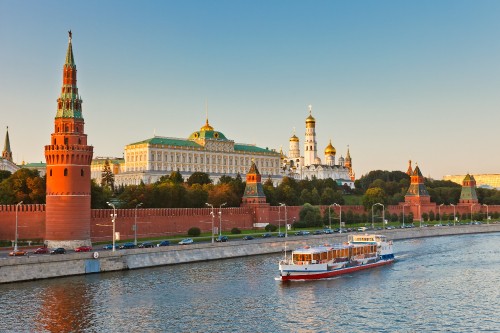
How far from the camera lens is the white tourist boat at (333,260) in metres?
48.9

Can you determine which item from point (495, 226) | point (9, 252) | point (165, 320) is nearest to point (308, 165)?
point (495, 226)

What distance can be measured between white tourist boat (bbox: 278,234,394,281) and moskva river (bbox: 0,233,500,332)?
100 cm

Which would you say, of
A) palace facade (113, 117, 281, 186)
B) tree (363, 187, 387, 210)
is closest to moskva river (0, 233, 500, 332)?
tree (363, 187, 387, 210)

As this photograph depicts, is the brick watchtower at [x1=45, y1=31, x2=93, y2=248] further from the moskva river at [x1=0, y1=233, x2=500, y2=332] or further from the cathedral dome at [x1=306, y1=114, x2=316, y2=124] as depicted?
the cathedral dome at [x1=306, y1=114, x2=316, y2=124]

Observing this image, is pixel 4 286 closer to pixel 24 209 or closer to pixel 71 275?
pixel 71 275

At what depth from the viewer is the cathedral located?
179500 mm

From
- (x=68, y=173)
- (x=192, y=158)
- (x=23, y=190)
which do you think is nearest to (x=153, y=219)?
(x=23, y=190)

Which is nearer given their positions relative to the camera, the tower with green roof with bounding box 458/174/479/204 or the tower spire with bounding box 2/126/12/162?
the tower with green roof with bounding box 458/174/479/204

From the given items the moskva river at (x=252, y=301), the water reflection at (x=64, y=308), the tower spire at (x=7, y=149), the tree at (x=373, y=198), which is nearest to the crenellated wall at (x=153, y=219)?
the tree at (x=373, y=198)

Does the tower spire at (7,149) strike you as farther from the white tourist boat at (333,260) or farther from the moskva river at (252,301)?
the white tourist boat at (333,260)

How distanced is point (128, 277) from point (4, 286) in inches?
322

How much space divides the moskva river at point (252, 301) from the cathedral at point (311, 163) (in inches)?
4847

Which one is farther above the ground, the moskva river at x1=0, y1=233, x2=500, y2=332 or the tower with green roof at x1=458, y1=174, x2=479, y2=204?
the tower with green roof at x1=458, y1=174, x2=479, y2=204

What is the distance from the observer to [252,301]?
39625 mm
